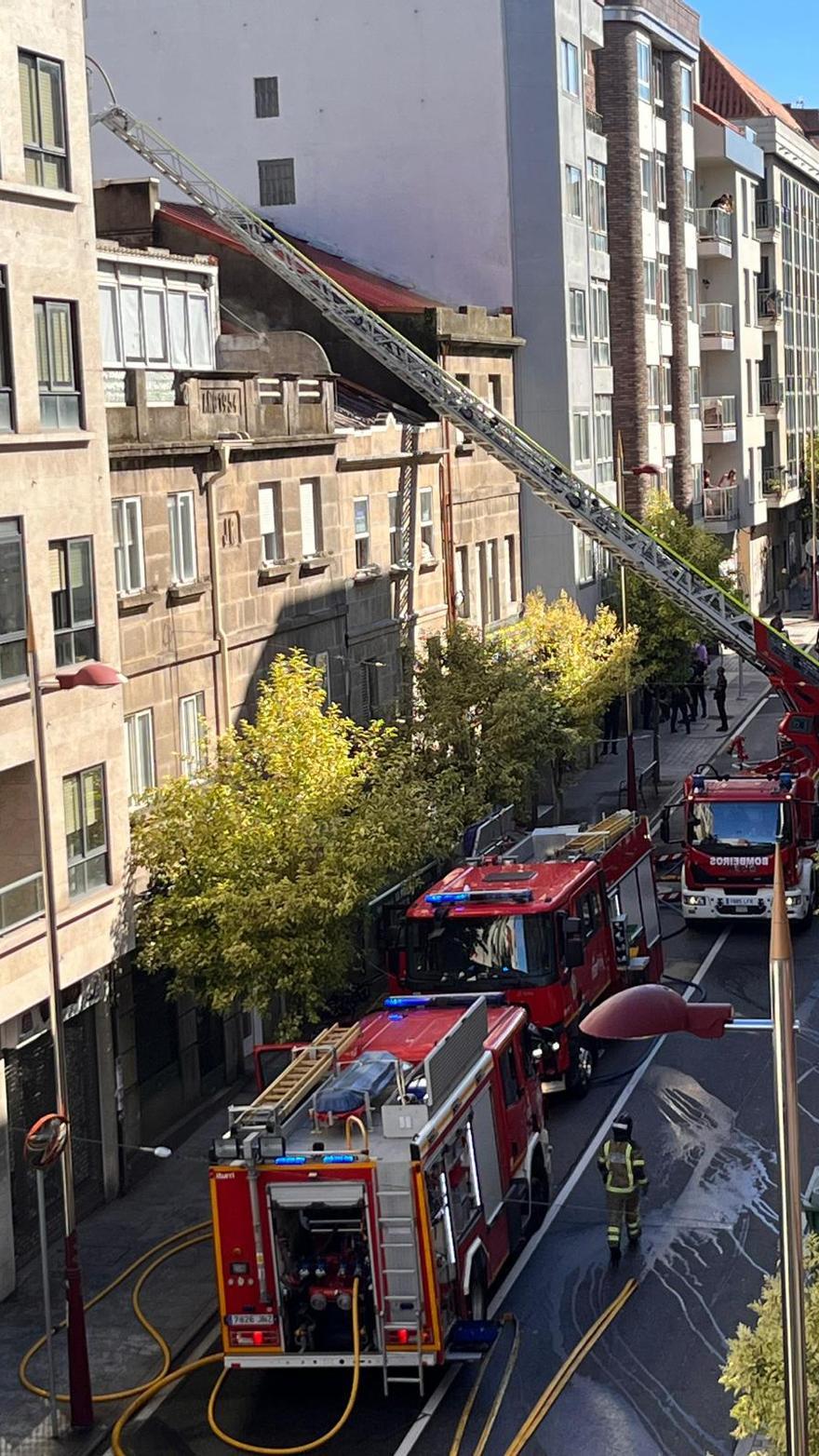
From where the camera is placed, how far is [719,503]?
266 feet

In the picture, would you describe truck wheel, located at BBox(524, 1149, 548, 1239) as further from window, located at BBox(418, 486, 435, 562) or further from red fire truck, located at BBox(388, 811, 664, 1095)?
window, located at BBox(418, 486, 435, 562)

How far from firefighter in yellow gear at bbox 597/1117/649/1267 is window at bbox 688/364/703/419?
54542 mm

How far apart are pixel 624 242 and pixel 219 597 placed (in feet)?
120

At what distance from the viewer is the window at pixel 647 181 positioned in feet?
217

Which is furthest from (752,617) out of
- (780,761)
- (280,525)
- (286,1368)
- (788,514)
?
(788,514)

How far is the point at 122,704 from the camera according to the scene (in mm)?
27625

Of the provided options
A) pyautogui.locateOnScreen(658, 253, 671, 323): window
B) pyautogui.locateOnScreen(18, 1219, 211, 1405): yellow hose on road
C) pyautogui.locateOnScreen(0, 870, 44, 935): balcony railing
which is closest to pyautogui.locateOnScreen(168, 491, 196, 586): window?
pyautogui.locateOnScreen(0, 870, 44, 935): balcony railing

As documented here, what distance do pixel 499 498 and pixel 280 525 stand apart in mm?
17651

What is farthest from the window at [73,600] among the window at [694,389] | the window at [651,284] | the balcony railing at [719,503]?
the balcony railing at [719,503]

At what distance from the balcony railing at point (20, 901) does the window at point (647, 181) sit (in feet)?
154

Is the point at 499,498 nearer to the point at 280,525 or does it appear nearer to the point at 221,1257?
the point at 280,525

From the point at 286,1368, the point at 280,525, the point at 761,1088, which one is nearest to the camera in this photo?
the point at 286,1368

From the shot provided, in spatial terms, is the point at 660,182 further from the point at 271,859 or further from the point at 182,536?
the point at 271,859

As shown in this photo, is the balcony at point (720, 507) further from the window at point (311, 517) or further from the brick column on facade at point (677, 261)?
the window at point (311, 517)
